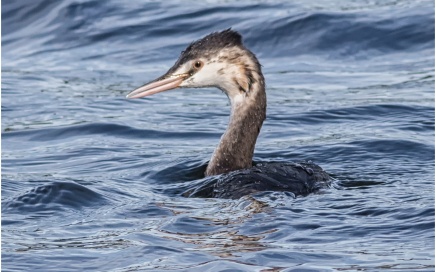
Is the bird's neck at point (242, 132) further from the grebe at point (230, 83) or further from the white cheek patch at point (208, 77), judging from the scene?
the white cheek patch at point (208, 77)

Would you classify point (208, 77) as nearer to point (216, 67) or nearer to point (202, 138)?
point (216, 67)

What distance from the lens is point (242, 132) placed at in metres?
9.41

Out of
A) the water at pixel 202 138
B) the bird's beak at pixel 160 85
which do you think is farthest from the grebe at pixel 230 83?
the water at pixel 202 138

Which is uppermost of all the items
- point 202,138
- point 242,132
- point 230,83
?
point 230,83

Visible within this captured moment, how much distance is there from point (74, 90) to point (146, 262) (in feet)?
21.5

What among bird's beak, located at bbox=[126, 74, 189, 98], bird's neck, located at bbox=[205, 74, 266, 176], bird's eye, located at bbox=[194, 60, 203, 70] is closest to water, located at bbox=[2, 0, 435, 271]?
bird's neck, located at bbox=[205, 74, 266, 176]

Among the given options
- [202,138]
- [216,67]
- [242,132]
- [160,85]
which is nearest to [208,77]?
[216,67]

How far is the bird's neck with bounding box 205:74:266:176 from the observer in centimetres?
935

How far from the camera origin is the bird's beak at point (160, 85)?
30.9 ft

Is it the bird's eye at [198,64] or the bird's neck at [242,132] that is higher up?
the bird's eye at [198,64]

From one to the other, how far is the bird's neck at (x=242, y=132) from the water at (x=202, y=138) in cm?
35

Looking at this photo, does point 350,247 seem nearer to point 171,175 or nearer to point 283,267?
point 283,267

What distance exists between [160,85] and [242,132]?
0.73 m

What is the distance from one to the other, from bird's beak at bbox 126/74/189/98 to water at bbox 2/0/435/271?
2.26ft
